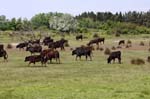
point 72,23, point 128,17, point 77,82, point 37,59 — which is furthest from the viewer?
point 128,17

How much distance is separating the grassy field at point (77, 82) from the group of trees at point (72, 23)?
240 feet

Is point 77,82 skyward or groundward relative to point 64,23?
groundward

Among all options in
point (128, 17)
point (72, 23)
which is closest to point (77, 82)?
point (72, 23)

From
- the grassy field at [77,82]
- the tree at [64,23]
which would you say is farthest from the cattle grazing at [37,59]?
the tree at [64,23]

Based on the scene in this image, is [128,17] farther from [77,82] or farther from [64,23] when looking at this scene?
[77,82]

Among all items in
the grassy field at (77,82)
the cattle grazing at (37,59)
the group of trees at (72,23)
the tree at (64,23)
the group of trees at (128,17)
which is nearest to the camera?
the grassy field at (77,82)

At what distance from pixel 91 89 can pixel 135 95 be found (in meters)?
2.60

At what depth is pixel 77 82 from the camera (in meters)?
26.0

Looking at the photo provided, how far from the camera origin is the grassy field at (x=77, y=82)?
21.8 m

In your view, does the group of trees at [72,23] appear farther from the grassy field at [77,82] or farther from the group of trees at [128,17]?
the grassy field at [77,82]

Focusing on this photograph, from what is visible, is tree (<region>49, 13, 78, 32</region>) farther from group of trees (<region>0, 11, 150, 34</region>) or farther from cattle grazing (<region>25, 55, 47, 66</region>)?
cattle grazing (<region>25, 55, 47, 66</region>)

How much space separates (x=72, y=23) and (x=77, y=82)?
3936 inches

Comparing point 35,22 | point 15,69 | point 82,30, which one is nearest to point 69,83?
point 15,69

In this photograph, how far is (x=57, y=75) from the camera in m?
29.9
